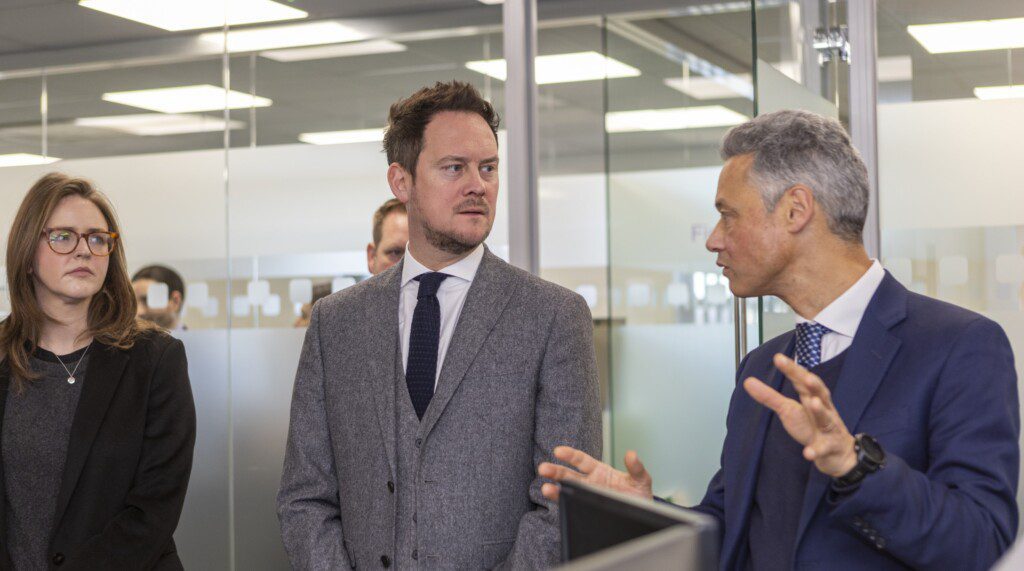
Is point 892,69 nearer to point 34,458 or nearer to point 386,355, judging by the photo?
point 386,355

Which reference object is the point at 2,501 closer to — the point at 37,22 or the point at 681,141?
the point at 37,22

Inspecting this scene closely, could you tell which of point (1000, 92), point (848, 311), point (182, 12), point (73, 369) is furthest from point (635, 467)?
point (182, 12)

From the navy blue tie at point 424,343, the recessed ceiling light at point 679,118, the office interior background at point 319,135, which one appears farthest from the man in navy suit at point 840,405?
the recessed ceiling light at point 679,118

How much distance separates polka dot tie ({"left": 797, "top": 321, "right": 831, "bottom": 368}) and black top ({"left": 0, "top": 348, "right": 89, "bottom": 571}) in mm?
1920

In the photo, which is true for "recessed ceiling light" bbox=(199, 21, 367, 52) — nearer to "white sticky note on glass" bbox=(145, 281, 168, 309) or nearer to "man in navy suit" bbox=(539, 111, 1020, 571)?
Result: "white sticky note on glass" bbox=(145, 281, 168, 309)

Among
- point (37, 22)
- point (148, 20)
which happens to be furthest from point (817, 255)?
point (37, 22)

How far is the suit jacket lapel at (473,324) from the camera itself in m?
2.39

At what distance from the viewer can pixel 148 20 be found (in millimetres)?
3871

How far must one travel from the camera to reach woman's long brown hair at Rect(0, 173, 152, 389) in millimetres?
3004

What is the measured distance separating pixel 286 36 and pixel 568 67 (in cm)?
132

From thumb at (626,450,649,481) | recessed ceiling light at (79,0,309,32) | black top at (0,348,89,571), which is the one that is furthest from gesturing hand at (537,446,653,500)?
recessed ceiling light at (79,0,309,32)

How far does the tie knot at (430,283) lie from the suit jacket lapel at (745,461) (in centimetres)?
78

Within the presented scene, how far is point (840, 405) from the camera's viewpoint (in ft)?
6.11

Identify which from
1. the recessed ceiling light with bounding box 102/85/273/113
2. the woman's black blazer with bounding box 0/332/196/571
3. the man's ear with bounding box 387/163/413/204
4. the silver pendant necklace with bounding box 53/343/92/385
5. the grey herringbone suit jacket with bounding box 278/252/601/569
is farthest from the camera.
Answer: the recessed ceiling light with bounding box 102/85/273/113
